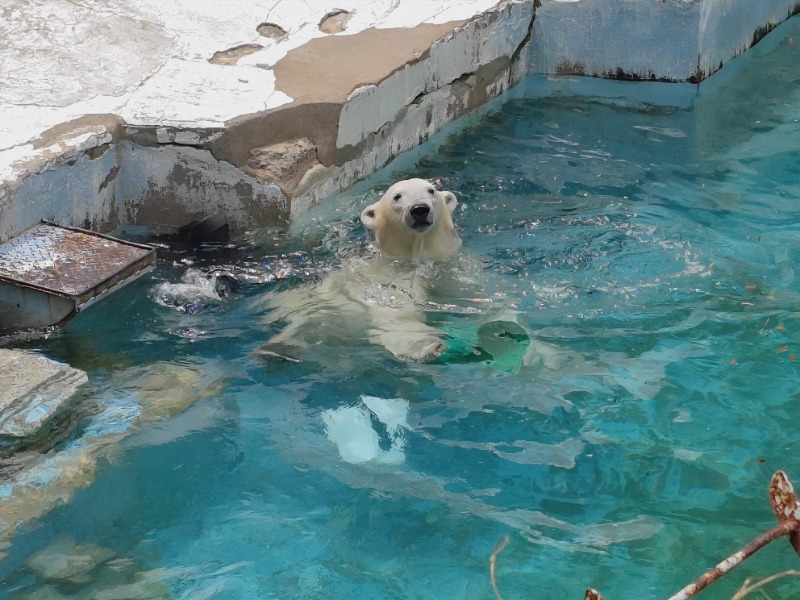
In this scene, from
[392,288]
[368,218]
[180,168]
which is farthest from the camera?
[180,168]

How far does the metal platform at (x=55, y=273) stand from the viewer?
4711 millimetres

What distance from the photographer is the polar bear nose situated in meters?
5.11

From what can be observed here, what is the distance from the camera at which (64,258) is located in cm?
491

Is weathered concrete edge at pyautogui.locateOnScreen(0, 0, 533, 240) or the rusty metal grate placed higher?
weathered concrete edge at pyautogui.locateOnScreen(0, 0, 533, 240)

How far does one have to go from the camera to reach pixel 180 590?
136 inches

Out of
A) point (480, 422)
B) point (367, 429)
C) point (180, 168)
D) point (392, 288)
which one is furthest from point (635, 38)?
point (367, 429)

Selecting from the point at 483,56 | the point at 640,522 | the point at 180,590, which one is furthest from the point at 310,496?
the point at 483,56

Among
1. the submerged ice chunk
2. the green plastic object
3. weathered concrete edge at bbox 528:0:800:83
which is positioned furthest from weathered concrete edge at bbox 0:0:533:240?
the submerged ice chunk

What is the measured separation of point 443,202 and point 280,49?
1823mm

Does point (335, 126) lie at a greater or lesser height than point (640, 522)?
greater

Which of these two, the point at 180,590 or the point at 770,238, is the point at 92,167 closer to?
the point at 180,590

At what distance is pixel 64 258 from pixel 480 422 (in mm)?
2076

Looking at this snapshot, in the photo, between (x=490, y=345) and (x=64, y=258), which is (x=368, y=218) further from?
(x=64, y=258)

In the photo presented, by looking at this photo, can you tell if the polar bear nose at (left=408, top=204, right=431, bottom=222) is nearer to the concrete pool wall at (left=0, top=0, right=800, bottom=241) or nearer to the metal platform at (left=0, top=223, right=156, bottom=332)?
the concrete pool wall at (left=0, top=0, right=800, bottom=241)
